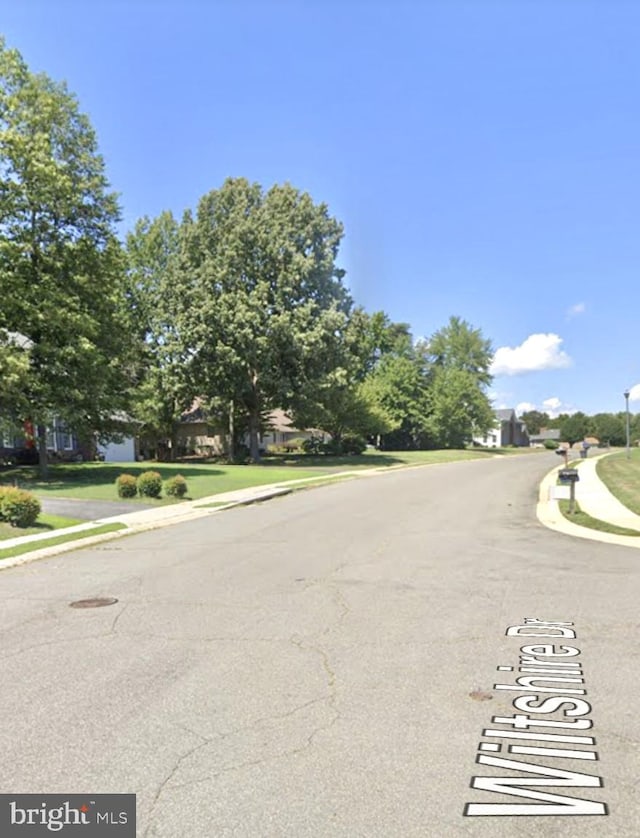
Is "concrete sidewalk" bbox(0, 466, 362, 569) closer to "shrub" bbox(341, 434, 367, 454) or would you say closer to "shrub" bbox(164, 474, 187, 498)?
"shrub" bbox(164, 474, 187, 498)

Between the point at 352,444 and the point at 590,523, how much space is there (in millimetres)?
41433

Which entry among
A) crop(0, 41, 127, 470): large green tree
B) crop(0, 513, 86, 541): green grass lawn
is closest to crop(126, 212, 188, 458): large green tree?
crop(0, 41, 127, 470): large green tree

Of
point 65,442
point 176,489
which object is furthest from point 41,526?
point 65,442

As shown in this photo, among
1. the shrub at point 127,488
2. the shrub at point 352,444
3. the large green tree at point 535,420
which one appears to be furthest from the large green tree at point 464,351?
the large green tree at point 535,420

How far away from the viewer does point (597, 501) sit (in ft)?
60.8

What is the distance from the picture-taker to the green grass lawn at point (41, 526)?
13.6 metres

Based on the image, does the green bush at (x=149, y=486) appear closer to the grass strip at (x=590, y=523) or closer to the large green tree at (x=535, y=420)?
the grass strip at (x=590, y=523)

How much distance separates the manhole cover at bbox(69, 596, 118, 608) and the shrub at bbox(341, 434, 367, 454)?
155 ft

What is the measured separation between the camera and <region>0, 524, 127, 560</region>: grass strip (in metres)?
11.5

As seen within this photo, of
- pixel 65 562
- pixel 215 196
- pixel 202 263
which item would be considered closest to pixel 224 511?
pixel 65 562

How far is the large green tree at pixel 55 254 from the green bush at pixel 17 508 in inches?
504

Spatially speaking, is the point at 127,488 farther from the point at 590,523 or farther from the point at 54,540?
the point at 590,523

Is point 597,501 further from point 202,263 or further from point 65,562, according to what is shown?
point 202,263

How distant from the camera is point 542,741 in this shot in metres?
4.02
